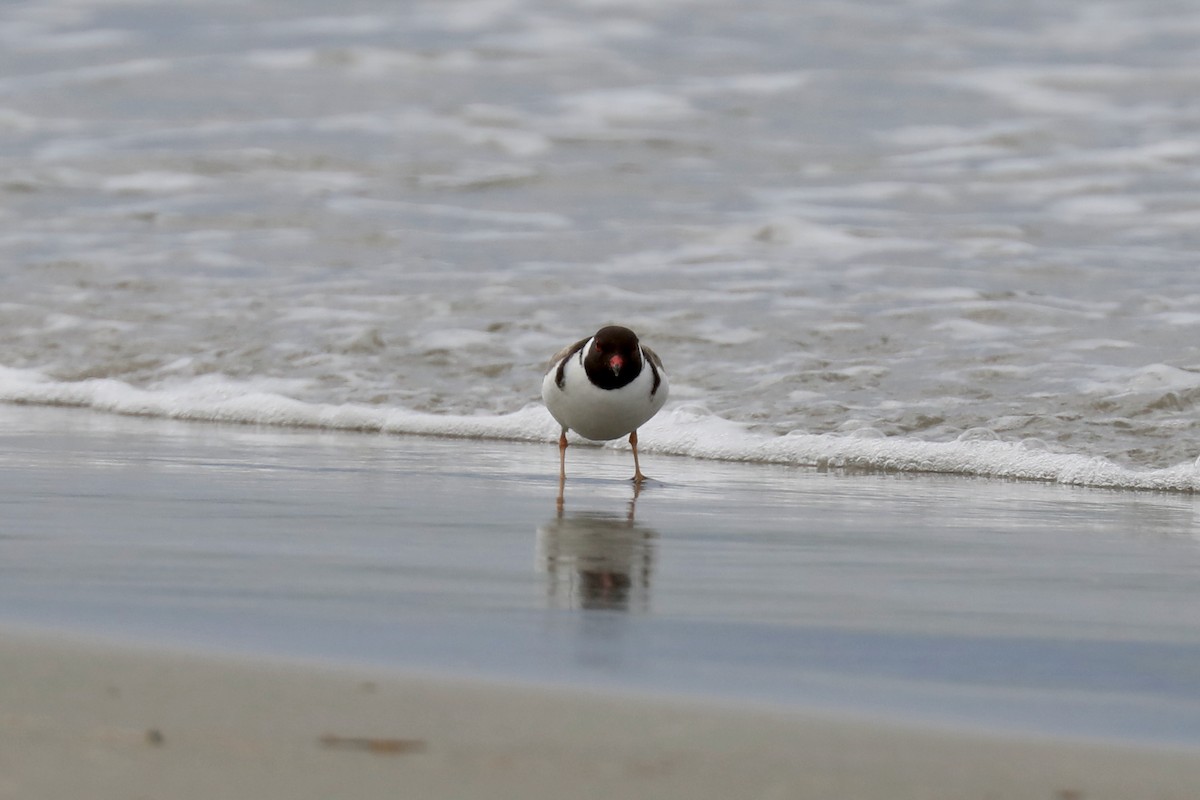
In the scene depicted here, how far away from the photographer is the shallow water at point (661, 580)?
3229 millimetres

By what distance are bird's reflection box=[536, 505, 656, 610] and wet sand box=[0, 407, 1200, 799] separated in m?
0.02

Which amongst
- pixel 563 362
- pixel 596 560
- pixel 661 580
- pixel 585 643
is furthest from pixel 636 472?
pixel 585 643

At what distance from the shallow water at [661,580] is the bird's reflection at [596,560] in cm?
2

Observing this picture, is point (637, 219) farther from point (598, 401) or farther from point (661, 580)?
point (661, 580)

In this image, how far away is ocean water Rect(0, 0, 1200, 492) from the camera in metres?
9.27

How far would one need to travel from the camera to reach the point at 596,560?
476 cm

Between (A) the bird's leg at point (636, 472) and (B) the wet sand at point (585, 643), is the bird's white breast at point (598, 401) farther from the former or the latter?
(B) the wet sand at point (585, 643)

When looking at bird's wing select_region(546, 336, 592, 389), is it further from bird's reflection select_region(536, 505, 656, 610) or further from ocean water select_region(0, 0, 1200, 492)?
bird's reflection select_region(536, 505, 656, 610)

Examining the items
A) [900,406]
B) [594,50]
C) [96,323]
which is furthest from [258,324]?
[594,50]

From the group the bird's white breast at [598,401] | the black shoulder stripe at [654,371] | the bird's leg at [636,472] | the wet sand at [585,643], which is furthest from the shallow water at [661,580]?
the black shoulder stripe at [654,371]

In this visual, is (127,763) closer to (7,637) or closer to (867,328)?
(7,637)

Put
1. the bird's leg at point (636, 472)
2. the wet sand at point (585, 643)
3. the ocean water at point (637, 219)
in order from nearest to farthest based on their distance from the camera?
the wet sand at point (585, 643) < the bird's leg at point (636, 472) < the ocean water at point (637, 219)

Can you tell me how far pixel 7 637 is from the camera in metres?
3.34

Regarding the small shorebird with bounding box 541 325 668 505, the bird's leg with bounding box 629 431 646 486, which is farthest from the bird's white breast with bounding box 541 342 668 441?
the bird's leg with bounding box 629 431 646 486
